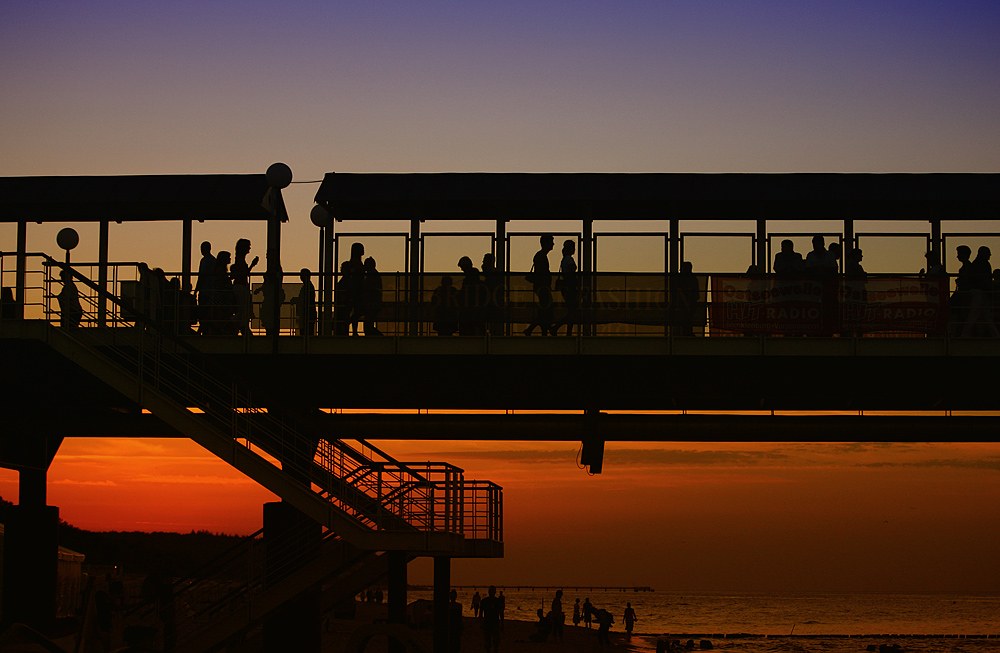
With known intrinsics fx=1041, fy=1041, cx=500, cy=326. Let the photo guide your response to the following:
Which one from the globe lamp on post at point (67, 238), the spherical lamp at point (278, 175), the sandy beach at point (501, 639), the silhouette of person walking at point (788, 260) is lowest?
the sandy beach at point (501, 639)

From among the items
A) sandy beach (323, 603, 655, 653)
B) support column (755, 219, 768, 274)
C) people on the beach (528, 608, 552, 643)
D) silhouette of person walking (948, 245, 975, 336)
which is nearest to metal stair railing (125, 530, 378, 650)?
support column (755, 219, 768, 274)

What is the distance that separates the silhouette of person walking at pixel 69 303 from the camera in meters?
19.4

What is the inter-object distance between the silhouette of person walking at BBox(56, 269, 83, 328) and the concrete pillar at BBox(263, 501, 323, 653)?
563 cm

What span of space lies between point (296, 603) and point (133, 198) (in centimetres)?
927

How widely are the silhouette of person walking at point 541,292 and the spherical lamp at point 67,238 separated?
10287 mm

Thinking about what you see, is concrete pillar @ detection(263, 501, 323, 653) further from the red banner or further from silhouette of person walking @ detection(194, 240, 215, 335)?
the red banner

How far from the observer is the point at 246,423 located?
62.5ft

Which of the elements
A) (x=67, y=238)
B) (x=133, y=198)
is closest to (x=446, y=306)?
(x=133, y=198)

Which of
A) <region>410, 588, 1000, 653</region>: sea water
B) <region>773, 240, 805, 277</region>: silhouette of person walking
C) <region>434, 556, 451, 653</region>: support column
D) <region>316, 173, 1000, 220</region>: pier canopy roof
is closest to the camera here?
<region>773, 240, 805, 277</region>: silhouette of person walking

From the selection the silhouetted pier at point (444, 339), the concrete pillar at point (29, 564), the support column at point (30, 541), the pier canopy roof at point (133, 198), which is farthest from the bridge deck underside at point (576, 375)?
the concrete pillar at point (29, 564)

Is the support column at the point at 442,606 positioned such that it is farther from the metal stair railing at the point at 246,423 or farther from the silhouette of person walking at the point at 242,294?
the silhouette of person walking at the point at 242,294

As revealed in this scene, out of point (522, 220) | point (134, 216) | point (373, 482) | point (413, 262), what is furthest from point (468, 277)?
point (134, 216)

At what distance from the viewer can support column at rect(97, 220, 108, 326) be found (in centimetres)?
1978

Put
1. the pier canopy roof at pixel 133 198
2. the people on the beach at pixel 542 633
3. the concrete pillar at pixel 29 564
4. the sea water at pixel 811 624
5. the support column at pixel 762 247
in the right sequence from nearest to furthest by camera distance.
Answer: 1. the support column at pixel 762 247
2. the pier canopy roof at pixel 133 198
3. the concrete pillar at pixel 29 564
4. the people on the beach at pixel 542 633
5. the sea water at pixel 811 624
